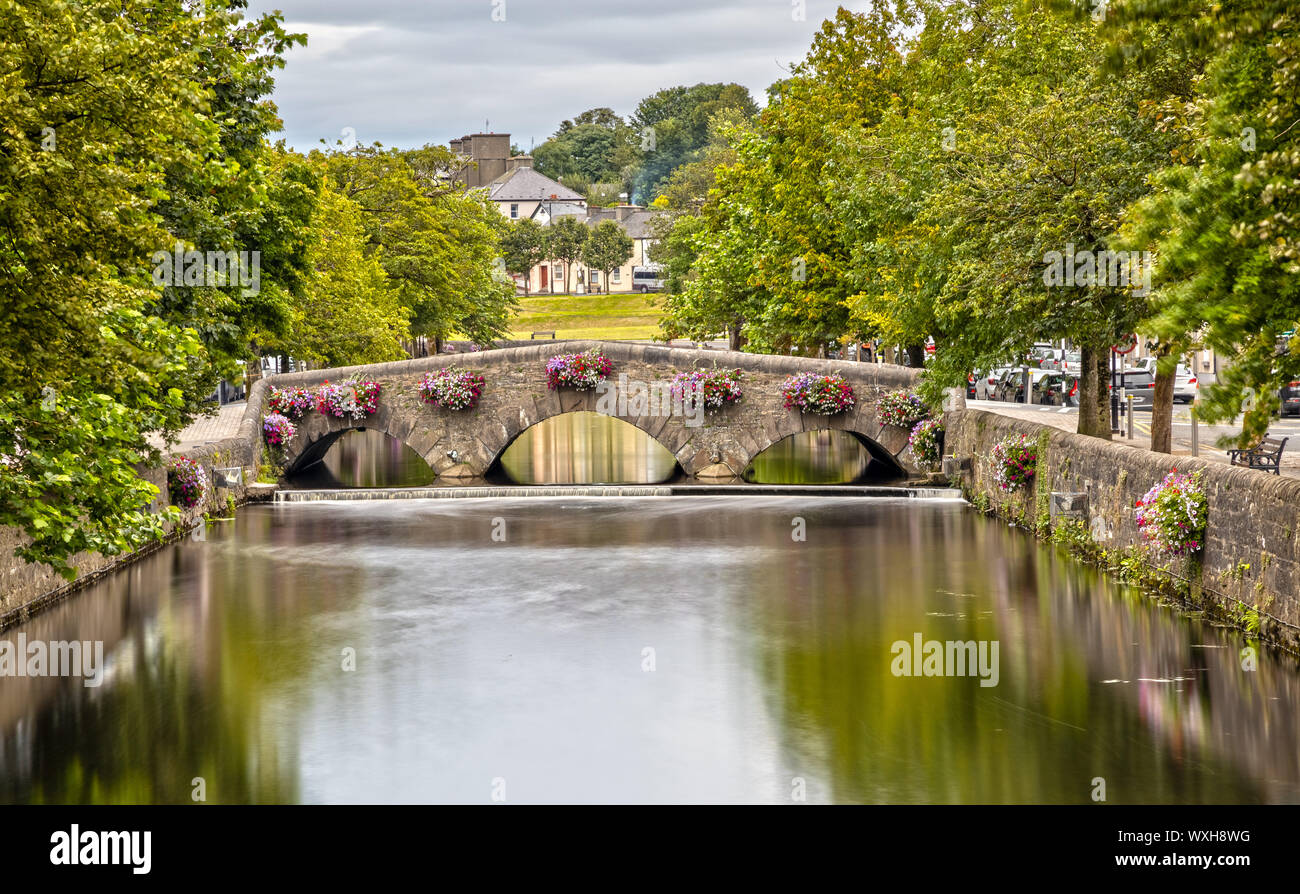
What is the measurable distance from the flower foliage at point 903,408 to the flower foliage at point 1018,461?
20.3 feet

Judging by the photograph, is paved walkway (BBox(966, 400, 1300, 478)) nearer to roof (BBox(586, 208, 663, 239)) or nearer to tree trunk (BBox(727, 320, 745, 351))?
tree trunk (BBox(727, 320, 745, 351))

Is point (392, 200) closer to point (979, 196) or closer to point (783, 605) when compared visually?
point (979, 196)

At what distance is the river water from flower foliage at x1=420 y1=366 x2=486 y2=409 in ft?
29.1

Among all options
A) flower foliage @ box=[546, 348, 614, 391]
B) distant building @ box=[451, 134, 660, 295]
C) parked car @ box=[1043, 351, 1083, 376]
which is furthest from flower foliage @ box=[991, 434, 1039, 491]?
distant building @ box=[451, 134, 660, 295]

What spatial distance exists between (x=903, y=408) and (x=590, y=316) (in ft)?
267

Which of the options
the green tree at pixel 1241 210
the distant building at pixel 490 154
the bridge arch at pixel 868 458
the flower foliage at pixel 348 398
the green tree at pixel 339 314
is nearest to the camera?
the green tree at pixel 1241 210

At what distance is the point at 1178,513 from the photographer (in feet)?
49.3

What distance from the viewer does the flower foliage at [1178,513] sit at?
14.8 meters

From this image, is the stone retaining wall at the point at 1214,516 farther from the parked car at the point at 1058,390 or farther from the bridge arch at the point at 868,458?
the parked car at the point at 1058,390

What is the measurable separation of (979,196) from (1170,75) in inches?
127

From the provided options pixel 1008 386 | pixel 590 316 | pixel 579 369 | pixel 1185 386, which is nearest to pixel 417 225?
pixel 1008 386

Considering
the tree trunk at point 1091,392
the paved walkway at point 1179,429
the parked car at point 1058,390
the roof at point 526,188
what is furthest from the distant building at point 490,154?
the tree trunk at point 1091,392

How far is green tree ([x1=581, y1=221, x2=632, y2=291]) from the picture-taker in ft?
383
